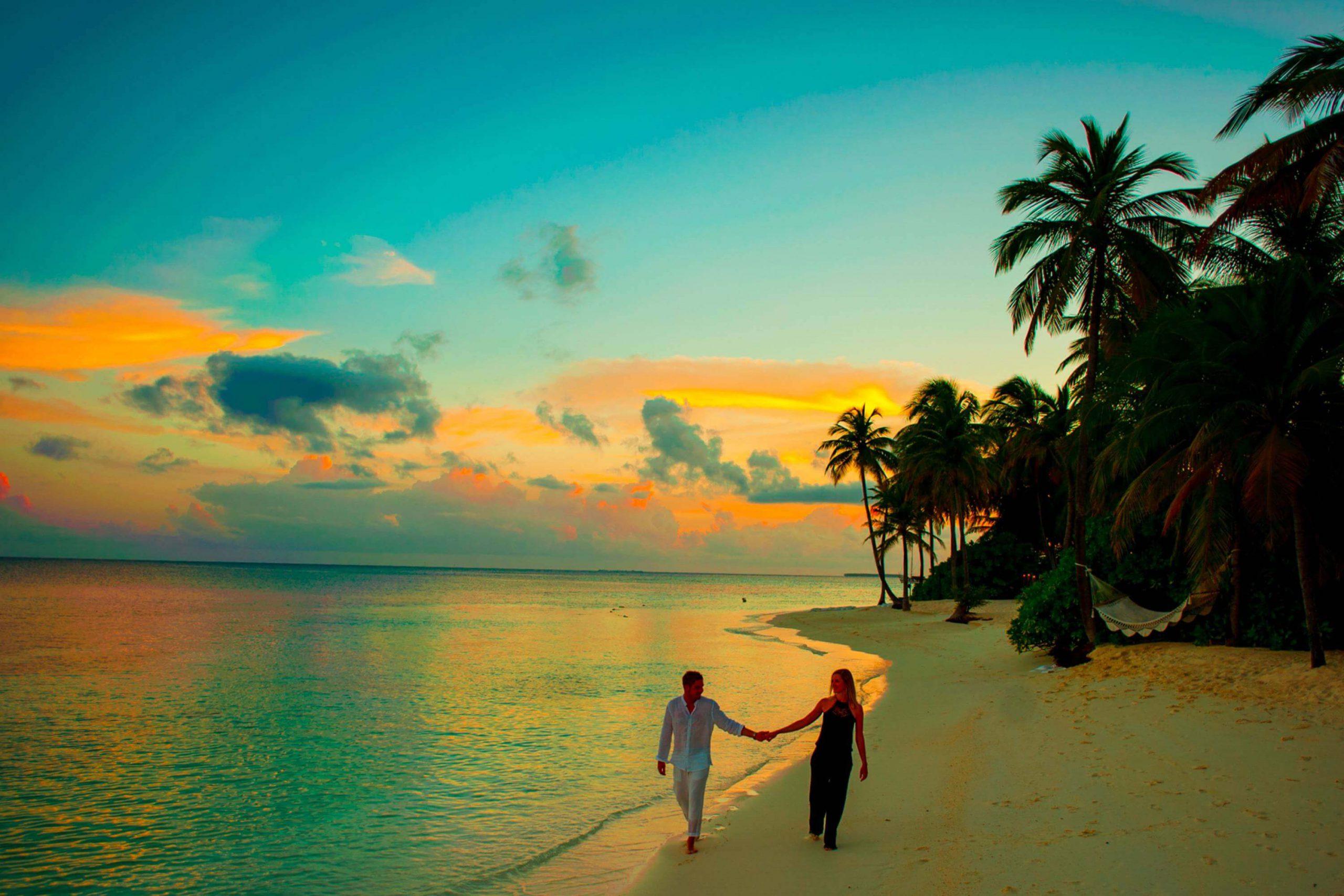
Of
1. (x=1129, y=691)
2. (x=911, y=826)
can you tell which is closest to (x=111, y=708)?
(x=911, y=826)

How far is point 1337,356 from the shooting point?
11.0 meters

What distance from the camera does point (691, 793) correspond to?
7.11 metres

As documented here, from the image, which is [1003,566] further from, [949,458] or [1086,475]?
[1086,475]

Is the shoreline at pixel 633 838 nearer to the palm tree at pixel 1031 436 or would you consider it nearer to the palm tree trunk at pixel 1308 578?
the palm tree trunk at pixel 1308 578

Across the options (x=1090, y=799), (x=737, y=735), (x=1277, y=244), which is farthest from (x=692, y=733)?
(x=1277, y=244)

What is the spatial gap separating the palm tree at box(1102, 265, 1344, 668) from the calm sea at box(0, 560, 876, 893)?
8464 mm

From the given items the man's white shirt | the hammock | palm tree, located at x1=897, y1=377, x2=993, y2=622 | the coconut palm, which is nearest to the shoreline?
the man's white shirt

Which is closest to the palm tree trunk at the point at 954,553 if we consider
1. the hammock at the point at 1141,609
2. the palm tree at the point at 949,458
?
the palm tree at the point at 949,458

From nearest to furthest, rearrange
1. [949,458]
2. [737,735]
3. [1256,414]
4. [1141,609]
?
[737,735] → [1256,414] → [1141,609] → [949,458]

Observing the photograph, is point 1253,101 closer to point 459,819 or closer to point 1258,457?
point 1258,457

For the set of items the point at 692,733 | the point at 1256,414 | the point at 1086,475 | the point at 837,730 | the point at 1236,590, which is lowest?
the point at 692,733

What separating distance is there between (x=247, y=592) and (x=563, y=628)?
5497cm

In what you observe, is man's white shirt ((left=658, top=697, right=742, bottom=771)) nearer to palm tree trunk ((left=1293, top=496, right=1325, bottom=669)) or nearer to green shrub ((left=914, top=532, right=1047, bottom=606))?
palm tree trunk ((left=1293, top=496, right=1325, bottom=669))

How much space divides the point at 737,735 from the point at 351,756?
9.64m
